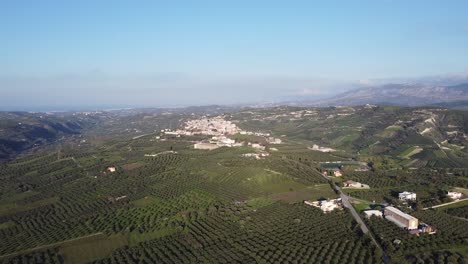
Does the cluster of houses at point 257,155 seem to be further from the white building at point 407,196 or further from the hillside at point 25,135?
the hillside at point 25,135

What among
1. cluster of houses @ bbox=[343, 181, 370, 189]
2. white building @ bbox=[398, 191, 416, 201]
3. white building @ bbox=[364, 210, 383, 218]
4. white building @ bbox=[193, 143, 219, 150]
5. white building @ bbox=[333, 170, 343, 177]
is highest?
white building @ bbox=[193, 143, 219, 150]

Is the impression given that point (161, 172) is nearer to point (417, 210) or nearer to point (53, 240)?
point (53, 240)

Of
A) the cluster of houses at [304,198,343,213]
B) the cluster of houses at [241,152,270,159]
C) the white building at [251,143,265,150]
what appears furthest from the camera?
the white building at [251,143,265,150]

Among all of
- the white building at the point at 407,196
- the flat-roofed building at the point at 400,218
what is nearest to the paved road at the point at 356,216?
the flat-roofed building at the point at 400,218

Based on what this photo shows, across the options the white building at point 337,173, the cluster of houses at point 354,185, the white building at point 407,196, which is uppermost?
the white building at point 407,196

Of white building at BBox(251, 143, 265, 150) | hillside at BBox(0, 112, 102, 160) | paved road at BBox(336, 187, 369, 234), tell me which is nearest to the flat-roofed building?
paved road at BBox(336, 187, 369, 234)

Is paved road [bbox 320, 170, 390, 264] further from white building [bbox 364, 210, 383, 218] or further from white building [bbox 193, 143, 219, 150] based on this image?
white building [bbox 193, 143, 219, 150]
